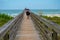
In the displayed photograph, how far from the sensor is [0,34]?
3979 millimetres

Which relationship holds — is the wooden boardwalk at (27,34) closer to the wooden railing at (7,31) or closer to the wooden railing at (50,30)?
the wooden railing at (50,30)

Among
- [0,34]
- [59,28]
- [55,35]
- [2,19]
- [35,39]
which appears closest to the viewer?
[0,34]

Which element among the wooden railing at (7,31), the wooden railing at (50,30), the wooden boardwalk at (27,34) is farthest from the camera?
the wooden boardwalk at (27,34)

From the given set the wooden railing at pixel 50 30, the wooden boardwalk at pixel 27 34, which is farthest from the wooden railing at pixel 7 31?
the wooden boardwalk at pixel 27 34

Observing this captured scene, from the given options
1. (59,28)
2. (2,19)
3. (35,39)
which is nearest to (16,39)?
(35,39)

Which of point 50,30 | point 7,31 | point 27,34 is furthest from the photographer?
point 27,34

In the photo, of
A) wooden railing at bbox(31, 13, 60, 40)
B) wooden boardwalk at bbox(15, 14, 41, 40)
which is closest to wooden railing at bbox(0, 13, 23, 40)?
wooden railing at bbox(31, 13, 60, 40)

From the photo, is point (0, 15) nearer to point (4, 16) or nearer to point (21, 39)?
point (4, 16)

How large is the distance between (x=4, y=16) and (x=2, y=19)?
207 cm

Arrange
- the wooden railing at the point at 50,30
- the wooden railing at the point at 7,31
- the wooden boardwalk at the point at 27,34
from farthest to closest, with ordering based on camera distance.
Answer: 1. the wooden boardwalk at the point at 27,34
2. the wooden railing at the point at 50,30
3. the wooden railing at the point at 7,31

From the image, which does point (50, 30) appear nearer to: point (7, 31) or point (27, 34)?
point (7, 31)

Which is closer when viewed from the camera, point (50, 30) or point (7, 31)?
point (7, 31)

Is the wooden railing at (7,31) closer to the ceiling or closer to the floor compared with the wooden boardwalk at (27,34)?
closer to the ceiling

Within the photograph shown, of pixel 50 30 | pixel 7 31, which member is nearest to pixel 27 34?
pixel 50 30
